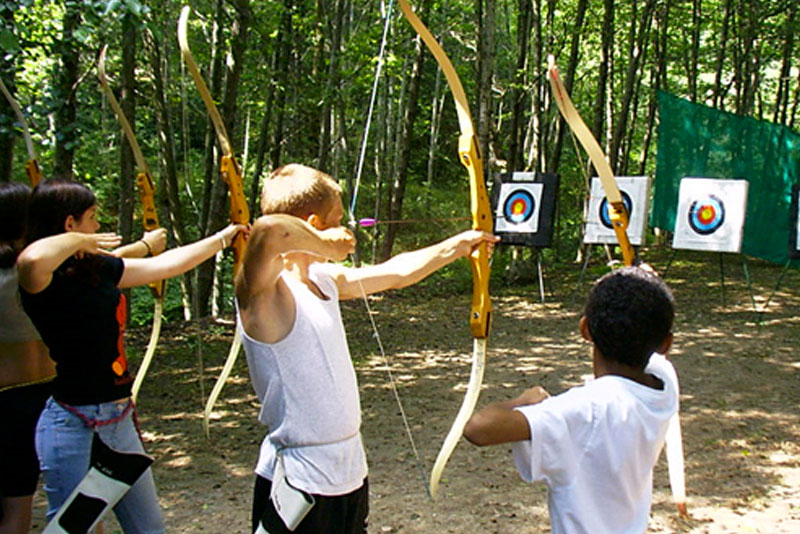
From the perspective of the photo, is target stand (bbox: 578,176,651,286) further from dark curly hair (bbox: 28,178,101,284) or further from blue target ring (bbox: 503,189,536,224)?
dark curly hair (bbox: 28,178,101,284)

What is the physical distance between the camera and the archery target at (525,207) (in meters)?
7.26

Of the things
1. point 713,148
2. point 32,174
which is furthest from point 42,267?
point 713,148

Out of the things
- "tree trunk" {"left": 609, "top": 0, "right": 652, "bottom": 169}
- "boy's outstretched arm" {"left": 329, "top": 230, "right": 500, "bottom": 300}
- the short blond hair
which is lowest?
"boy's outstretched arm" {"left": 329, "top": 230, "right": 500, "bottom": 300}

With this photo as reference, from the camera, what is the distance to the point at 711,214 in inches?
261

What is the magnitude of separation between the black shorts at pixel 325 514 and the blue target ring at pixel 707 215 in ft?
19.6

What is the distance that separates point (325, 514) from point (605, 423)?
555 millimetres

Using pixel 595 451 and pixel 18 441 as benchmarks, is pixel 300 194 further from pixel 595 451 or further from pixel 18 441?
pixel 18 441

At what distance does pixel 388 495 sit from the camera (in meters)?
2.93

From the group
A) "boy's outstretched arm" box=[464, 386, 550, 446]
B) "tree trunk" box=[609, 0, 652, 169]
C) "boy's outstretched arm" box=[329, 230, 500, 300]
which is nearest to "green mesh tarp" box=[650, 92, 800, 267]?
"tree trunk" box=[609, 0, 652, 169]

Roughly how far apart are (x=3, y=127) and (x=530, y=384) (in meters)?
3.19

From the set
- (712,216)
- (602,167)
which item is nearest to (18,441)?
(602,167)

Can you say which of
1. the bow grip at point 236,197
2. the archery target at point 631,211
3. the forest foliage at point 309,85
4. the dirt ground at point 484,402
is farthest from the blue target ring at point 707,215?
the bow grip at point 236,197

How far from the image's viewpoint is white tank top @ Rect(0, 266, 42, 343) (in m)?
1.79

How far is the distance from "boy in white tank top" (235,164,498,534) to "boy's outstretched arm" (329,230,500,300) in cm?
16
